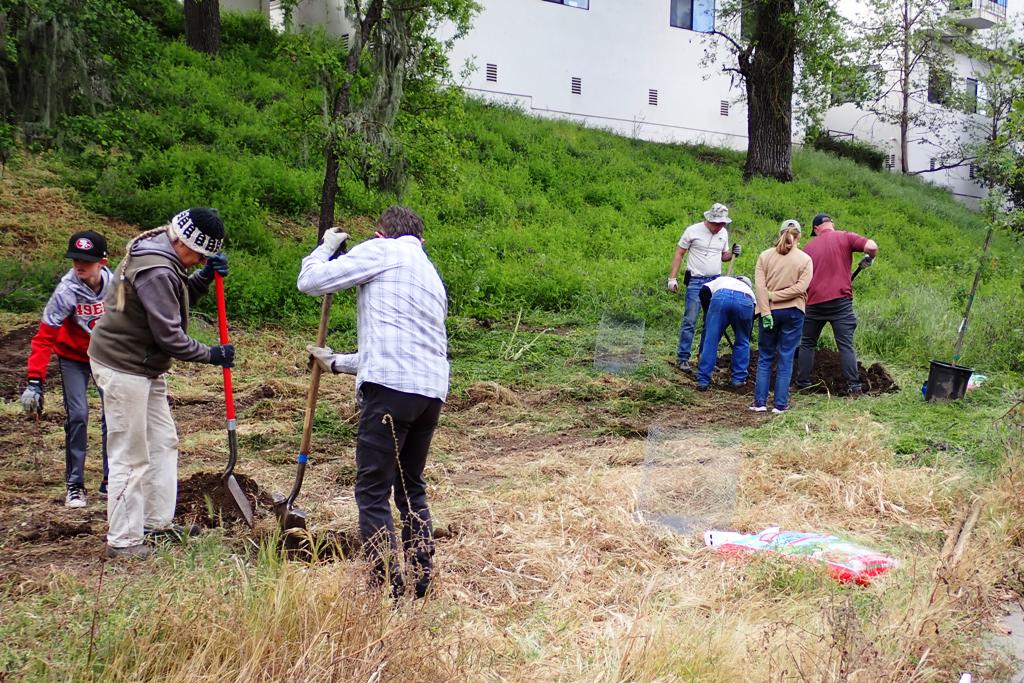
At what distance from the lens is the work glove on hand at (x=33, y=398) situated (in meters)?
5.69

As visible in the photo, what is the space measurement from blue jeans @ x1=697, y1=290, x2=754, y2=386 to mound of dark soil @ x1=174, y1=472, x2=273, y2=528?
5.22 metres

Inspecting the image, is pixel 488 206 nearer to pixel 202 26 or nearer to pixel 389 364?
pixel 202 26

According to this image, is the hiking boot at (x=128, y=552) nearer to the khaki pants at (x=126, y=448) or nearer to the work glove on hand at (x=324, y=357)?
the khaki pants at (x=126, y=448)

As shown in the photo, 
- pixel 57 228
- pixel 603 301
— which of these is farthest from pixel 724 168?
pixel 57 228

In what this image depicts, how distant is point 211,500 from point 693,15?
24.1 metres

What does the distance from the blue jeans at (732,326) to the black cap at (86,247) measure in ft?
19.4

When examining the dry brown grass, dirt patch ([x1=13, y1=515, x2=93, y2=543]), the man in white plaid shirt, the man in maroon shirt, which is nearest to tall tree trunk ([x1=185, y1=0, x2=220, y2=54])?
the dry brown grass

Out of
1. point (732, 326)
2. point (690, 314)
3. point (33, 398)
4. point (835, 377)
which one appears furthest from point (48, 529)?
point (835, 377)

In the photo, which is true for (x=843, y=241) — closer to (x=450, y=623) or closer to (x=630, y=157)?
(x=450, y=623)

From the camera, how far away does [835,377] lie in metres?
10.2

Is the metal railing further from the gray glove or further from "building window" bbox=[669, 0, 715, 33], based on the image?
the gray glove

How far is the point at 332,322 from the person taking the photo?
1161 cm

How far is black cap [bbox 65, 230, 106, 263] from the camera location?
17.8 ft

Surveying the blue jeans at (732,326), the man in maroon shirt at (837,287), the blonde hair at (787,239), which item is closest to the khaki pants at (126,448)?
the blonde hair at (787,239)
